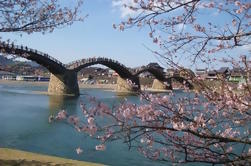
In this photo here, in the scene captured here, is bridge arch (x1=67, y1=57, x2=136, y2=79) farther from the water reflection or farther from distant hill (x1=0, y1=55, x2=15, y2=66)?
distant hill (x1=0, y1=55, x2=15, y2=66)

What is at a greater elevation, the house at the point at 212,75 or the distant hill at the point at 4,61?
the distant hill at the point at 4,61

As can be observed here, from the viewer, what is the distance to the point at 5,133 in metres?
14.3

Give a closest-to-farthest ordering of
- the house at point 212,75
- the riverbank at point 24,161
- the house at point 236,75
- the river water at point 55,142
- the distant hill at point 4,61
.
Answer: the house at point 212,75 → the house at point 236,75 → the riverbank at point 24,161 → the distant hill at point 4,61 → the river water at point 55,142

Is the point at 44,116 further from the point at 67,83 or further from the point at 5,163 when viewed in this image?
the point at 67,83

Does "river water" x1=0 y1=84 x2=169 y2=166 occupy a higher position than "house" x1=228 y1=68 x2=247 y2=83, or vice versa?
"house" x1=228 y1=68 x2=247 y2=83

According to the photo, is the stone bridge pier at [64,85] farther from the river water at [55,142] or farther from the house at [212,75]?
the house at [212,75]

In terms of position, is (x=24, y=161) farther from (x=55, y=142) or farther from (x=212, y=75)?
(x=55, y=142)

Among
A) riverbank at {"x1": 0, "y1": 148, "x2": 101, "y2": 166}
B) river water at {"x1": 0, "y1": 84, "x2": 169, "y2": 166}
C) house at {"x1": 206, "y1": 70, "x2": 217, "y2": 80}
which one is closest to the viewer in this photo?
house at {"x1": 206, "y1": 70, "x2": 217, "y2": 80}

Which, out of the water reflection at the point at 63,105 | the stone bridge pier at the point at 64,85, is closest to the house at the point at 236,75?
the water reflection at the point at 63,105

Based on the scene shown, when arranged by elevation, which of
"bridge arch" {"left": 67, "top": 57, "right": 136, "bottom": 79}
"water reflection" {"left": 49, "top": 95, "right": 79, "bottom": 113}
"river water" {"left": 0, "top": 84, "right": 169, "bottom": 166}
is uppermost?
"bridge arch" {"left": 67, "top": 57, "right": 136, "bottom": 79}

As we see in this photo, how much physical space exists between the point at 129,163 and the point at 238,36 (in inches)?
280

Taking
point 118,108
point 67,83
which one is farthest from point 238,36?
point 67,83

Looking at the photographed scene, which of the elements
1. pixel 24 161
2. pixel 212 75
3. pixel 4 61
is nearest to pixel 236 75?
pixel 212 75

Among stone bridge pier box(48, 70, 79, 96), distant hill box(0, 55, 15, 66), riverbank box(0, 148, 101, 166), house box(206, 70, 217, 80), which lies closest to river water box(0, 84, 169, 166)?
riverbank box(0, 148, 101, 166)
